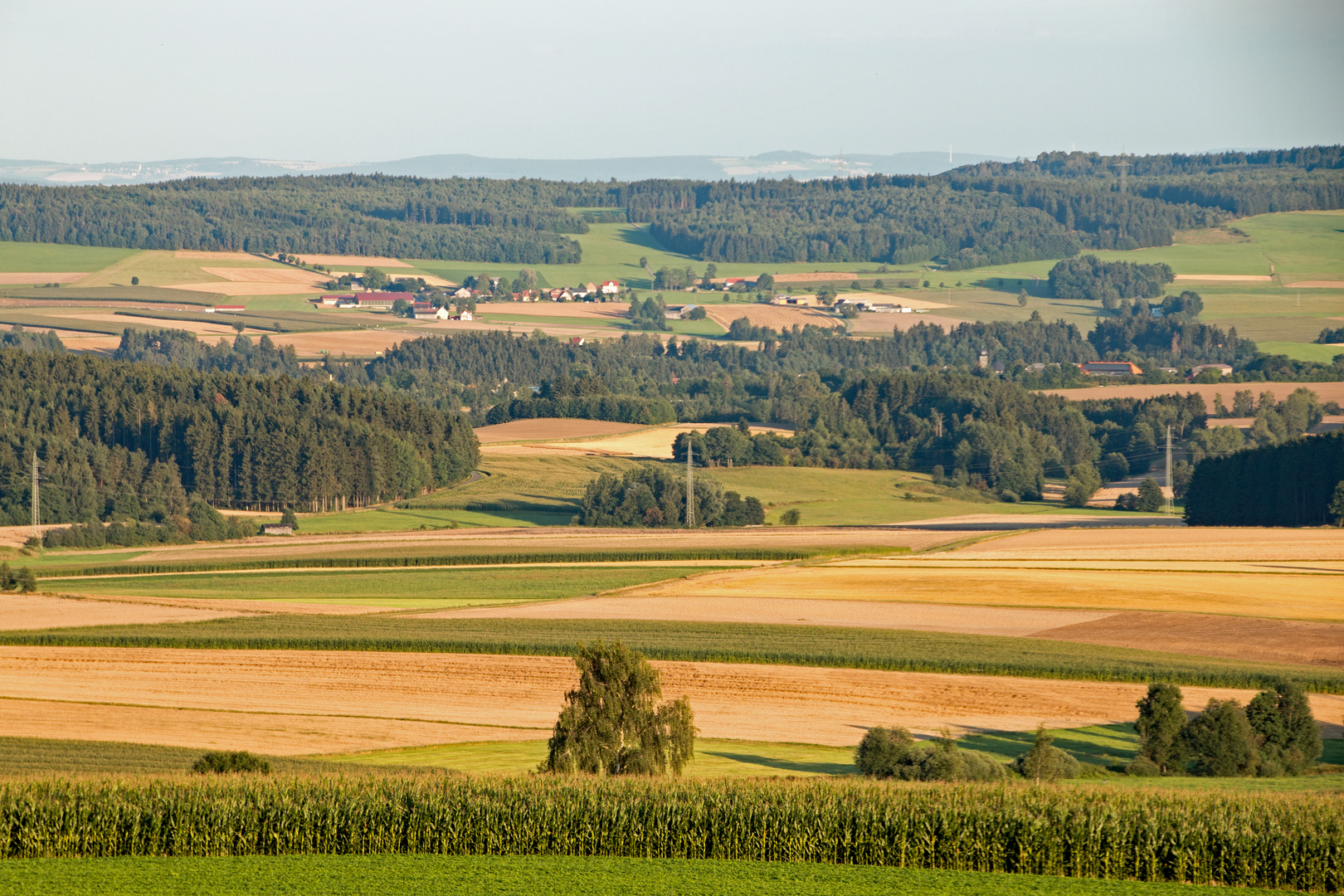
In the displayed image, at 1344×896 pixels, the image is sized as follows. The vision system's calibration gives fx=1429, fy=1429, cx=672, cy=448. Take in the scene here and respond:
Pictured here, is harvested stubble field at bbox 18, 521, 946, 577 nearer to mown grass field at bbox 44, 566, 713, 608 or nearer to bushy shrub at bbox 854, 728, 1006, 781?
mown grass field at bbox 44, 566, 713, 608

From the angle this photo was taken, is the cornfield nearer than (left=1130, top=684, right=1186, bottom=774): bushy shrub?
Yes

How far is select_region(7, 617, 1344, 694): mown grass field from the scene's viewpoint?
49.1m

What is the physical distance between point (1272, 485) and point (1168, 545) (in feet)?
89.3

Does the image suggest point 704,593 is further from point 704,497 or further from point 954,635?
point 704,497

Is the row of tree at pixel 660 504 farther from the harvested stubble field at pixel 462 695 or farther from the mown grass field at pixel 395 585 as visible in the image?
the harvested stubble field at pixel 462 695

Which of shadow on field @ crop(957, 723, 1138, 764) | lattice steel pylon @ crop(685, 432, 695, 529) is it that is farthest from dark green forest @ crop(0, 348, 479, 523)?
shadow on field @ crop(957, 723, 1138, 764)

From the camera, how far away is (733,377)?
198250 millimetres

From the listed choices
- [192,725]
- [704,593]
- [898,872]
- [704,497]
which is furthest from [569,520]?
[898,872]

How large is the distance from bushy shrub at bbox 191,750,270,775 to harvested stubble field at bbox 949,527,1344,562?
4999 cm

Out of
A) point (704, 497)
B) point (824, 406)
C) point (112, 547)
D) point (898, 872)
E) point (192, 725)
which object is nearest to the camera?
point (898, 872)

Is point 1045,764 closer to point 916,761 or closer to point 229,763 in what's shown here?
point 916,761

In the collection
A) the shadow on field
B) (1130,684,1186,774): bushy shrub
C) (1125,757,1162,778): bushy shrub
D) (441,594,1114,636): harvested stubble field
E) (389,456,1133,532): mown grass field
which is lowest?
(389,456,1133,532): mown grass field

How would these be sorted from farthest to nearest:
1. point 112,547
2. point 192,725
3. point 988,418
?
1. point 988,418
2. point 112,547
3. point 192,725

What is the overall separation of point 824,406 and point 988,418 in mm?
18608
